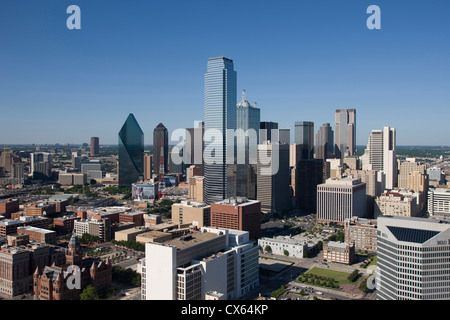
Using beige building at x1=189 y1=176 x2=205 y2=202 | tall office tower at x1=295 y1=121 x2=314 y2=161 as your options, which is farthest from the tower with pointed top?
tall office tower at x1=295 y1=121 x2=314 y2=161

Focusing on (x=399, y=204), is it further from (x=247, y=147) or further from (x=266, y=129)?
(x=266, y=129)

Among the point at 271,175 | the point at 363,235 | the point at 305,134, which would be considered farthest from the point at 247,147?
the point at 305,134

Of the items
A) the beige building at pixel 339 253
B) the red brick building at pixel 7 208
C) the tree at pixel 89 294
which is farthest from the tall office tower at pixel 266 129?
the tree at pixel 89 294

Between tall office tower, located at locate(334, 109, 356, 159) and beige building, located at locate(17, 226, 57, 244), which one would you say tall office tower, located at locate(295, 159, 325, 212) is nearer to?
beige building, located at locate(17, 226, 57, 244)

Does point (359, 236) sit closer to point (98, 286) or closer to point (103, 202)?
point (98, 286)
